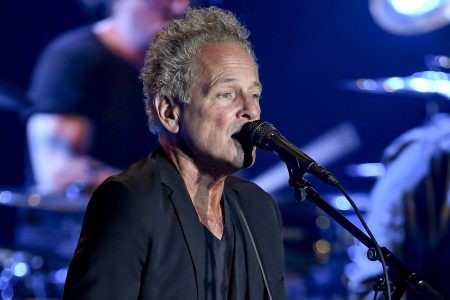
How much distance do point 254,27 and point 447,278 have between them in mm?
2209

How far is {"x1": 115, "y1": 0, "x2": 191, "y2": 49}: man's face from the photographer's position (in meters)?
5.41

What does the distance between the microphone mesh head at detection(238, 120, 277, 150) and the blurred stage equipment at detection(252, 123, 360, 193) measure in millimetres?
3570

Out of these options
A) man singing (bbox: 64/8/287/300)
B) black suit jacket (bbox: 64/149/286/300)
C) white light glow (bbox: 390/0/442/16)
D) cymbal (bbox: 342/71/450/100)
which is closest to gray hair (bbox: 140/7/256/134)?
man singing (bbox: 64/8/287/300)

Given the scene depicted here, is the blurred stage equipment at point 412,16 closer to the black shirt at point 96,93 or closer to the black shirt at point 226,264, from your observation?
the black shirt at point 96,93

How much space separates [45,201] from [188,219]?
3.02 meters

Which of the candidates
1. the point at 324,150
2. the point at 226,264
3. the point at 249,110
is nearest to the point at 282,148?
the point at 249,110

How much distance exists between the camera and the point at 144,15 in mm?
5461

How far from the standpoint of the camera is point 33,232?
530cm

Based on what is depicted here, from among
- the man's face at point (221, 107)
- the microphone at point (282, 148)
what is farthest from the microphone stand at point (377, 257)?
the man's face at point (221, 107)

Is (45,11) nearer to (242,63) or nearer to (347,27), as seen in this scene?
(347,27)

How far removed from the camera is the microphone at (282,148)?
2.04 meters

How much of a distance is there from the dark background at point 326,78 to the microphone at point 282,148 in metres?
3.49

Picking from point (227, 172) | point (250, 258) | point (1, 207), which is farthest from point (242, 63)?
point (1, 207)

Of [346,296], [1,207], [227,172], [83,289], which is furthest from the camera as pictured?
[346,296]
